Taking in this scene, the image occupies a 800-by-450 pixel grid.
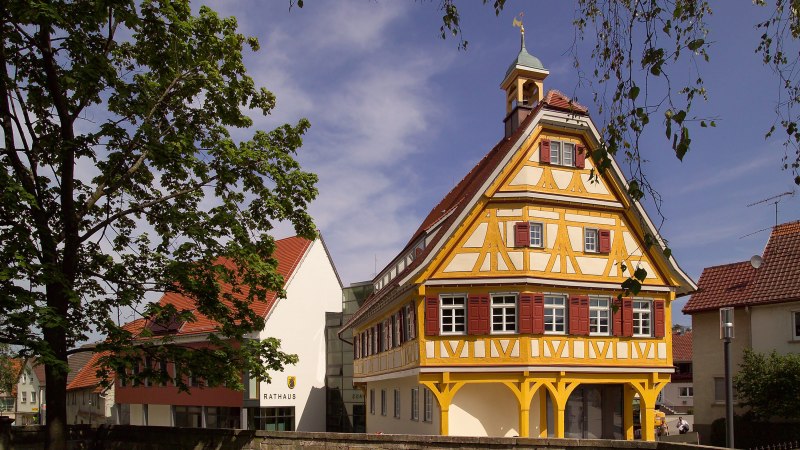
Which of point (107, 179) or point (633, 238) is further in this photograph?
point (633, 238)

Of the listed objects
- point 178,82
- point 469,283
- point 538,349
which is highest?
point 178,82

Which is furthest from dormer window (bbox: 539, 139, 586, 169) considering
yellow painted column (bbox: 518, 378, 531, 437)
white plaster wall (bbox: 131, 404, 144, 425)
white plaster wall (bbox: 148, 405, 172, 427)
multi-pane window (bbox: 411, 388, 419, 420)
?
white plaster wall (bbox: 131, 404, 144, 425)

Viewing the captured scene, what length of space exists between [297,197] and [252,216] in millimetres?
926

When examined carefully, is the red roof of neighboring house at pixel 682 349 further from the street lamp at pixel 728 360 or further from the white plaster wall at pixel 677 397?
the street lamp at pixel 728 360

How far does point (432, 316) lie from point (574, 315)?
3.92 metres

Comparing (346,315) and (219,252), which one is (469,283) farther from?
(346,315)

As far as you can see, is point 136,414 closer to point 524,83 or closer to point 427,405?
point 427,405

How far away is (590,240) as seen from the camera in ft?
71.7

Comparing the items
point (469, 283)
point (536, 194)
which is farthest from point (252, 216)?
point (536, 194)

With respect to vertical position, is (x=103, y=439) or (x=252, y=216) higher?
(x=252, y=216)

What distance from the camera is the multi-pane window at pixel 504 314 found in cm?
2062

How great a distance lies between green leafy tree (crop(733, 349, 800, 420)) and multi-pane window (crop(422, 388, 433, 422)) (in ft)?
31.9

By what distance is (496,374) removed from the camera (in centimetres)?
2027

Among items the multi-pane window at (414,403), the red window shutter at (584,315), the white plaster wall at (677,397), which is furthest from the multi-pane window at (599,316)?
the white plaster wall at (677,397)
